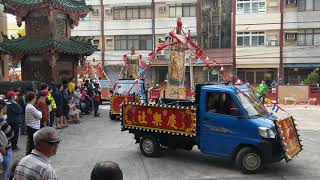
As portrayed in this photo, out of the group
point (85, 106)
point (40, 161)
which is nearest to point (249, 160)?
point (40, 161)

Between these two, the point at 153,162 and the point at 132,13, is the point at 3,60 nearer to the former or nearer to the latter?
the point at 153,162

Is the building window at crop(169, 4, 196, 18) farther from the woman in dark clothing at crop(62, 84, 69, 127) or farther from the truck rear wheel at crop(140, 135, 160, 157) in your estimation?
the truck rear wheel at crop(140, 135, 160, 157)

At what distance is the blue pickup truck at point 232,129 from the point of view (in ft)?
30.6

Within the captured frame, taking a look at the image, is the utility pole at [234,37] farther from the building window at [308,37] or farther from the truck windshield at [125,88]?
the truck windshield at [125,88]

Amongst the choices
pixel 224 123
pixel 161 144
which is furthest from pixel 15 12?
pixel 224 123

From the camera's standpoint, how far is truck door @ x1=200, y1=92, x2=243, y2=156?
9.64 meters

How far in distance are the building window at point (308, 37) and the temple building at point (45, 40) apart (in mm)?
23330

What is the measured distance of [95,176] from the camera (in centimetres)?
318

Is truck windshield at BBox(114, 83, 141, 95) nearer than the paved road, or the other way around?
the paved road

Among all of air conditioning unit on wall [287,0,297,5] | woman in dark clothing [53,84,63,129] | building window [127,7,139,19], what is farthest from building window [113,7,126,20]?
woman in dark clothing [53,84,63,129]

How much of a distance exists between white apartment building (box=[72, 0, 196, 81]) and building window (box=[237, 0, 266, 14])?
4666mm

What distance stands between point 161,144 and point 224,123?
2.36 meters

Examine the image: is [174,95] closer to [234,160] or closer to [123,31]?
[234,160]

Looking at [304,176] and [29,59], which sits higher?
[29,59]
